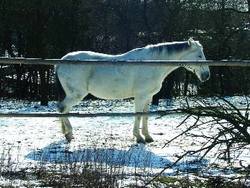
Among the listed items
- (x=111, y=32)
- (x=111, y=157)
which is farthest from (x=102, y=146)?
(x=111, y=32)

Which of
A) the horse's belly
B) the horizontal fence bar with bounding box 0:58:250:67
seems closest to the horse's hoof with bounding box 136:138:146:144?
the horse's belly

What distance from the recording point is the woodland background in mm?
17969

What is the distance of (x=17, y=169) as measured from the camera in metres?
5.46

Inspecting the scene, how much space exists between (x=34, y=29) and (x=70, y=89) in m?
8.82

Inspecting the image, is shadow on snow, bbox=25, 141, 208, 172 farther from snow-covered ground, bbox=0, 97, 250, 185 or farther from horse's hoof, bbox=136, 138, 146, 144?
horse's hoof, bbox=136, 138, 146, 144

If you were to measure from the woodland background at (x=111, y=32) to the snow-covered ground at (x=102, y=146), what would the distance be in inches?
238

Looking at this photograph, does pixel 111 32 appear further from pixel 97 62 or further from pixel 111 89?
pixel 97 62

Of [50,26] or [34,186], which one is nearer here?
[34,186]

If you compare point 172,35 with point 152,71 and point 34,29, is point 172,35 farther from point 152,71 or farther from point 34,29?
point 152,71

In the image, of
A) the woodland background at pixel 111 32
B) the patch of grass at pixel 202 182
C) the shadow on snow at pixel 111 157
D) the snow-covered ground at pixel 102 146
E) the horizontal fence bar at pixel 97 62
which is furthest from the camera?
the woodland background at pixel 111 32

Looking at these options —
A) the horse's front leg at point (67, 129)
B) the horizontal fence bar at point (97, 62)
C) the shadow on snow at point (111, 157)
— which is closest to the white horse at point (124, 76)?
the horse's front leg at point (67, 129)

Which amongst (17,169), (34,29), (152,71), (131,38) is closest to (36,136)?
(152,71)

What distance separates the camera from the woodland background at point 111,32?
17969 mm

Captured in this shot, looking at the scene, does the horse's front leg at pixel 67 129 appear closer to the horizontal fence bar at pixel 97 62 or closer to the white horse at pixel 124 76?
the white horse at pixel 124 76
